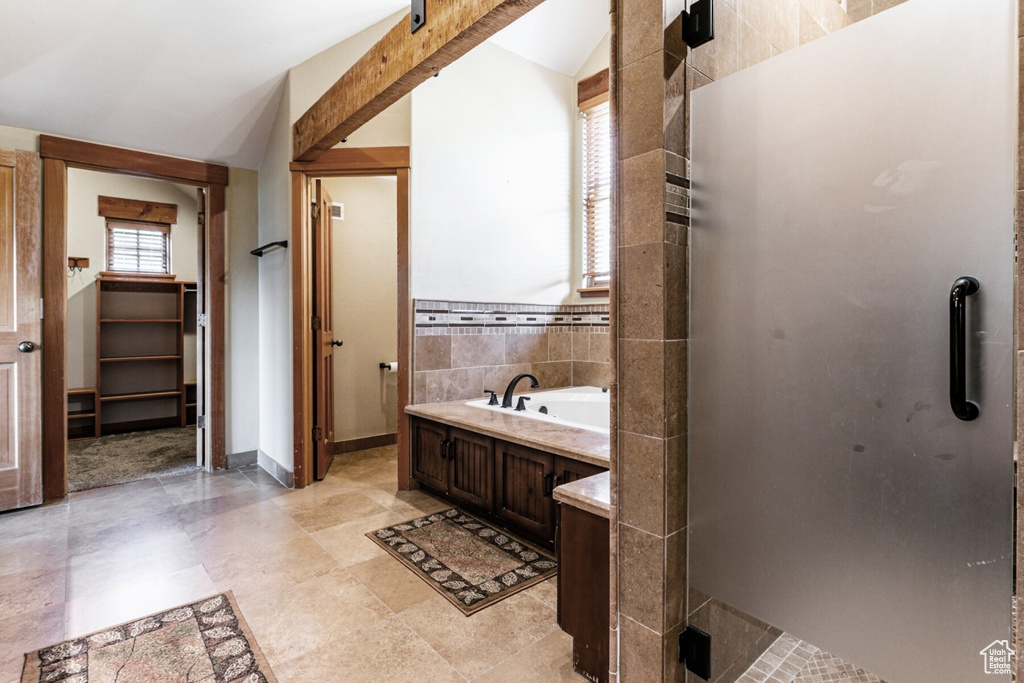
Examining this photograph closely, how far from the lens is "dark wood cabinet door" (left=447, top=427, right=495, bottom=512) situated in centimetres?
265

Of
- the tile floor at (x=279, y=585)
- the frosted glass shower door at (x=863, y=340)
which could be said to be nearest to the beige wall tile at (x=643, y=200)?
the frosted glass shower door at (x=863, y=340)

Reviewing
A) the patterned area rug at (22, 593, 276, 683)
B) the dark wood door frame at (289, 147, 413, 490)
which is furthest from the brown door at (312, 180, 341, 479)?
the patterned area rug at (22, 593, 276, 683)

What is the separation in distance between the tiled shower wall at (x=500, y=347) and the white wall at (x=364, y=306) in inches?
35.4

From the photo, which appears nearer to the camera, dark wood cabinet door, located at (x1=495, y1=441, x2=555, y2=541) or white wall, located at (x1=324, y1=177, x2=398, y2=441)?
dark wood cabinet door, located at (x1=495, y1=441, x2=555, y2=541)

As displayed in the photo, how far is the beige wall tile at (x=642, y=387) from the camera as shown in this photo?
1.21 meters

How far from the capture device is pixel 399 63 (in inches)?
84.4

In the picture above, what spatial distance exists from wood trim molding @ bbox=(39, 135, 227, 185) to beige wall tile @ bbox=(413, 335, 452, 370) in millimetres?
1918

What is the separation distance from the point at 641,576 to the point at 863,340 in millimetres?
730

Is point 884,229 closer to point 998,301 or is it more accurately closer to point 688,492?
point 998,301

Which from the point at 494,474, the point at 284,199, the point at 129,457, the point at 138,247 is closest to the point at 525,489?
the point at 494,474

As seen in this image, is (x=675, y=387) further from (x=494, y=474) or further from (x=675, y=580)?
(x=494, y=474)

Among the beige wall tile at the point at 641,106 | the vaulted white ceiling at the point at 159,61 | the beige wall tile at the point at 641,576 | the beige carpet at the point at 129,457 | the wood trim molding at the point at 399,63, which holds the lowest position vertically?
the beige carpet at the point at 129,457

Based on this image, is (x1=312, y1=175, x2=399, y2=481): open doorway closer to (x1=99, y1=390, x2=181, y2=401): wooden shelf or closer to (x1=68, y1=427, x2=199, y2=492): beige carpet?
(x1=68, y1=427, x2=199, y2=492): beige carpet

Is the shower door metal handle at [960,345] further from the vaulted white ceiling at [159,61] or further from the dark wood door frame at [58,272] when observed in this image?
the dark wood door frame at [58,272]
